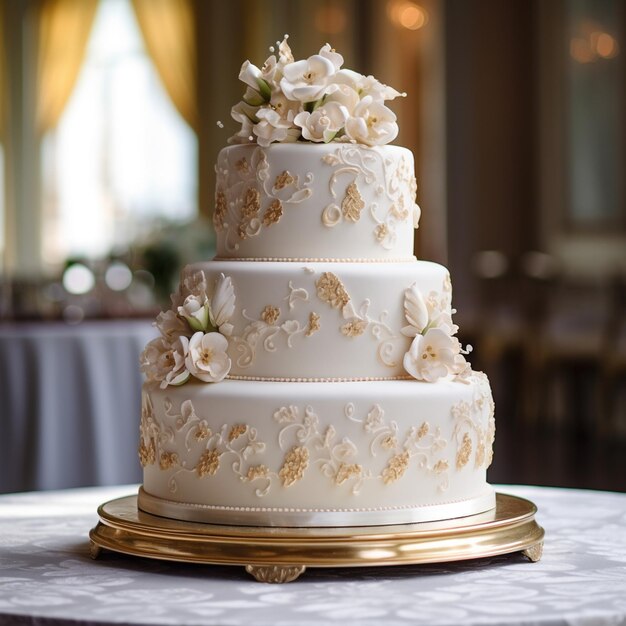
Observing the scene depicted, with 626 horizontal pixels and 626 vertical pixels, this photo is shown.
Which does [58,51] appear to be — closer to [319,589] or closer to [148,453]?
[148,453]

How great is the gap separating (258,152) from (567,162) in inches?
445

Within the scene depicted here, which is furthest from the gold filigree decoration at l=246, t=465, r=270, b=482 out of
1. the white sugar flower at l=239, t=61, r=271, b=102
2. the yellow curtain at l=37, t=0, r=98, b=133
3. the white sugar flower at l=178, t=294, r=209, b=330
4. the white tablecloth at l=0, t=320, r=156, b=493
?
the yellow curtain at l=37, t=0, r=98, b=133

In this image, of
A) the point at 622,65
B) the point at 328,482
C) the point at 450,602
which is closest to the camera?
the point at 450,602

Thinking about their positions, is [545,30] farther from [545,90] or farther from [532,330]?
[532,330]

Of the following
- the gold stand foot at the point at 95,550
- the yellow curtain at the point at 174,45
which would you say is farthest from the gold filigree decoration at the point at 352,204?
the yellow curtain at the point at 174,45

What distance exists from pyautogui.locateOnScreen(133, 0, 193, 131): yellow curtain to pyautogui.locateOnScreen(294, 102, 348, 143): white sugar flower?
1546 centimetres

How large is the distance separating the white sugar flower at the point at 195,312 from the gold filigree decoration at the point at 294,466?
35 centimetres

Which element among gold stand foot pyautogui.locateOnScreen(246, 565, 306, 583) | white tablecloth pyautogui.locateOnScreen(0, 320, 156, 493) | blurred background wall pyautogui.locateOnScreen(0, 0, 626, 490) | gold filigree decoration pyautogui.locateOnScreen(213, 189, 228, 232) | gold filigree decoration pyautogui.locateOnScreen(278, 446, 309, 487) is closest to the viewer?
gold stand foot pyautogui.locateOnScreen(246, 565, 306, 583)

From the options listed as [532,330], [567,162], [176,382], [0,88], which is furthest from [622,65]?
[176,382]

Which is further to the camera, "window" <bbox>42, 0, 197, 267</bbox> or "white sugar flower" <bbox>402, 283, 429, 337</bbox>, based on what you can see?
"window" <bbox>42, 0, 197, 267</bbox>

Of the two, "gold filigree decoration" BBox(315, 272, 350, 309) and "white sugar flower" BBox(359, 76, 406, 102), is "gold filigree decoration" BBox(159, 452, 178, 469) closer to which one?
"gold filigree decoration" BBox(315, 272, 350, 309)

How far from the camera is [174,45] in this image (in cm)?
1833

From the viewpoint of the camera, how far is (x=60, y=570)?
8.85 ft

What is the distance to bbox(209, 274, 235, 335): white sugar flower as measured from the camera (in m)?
2.86
